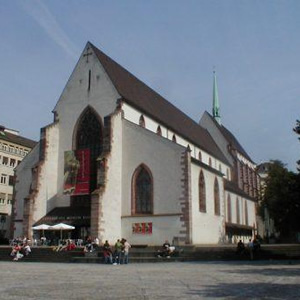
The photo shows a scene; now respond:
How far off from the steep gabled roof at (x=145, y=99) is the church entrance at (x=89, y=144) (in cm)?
355

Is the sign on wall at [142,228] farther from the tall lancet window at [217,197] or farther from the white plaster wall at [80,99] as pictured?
the tall lancet window at [217,197]

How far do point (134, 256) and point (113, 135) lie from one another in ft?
34.8

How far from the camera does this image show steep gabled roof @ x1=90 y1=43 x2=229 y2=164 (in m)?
39.2

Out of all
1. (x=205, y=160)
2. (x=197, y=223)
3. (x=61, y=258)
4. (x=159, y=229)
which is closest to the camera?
(x=61, y=258)

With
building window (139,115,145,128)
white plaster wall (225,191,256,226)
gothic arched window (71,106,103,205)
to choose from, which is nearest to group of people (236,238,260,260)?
gothic arched window (71,106,103,205)

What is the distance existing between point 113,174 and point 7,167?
122 feet

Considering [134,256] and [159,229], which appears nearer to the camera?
[134,256]

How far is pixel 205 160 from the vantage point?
5291 cm

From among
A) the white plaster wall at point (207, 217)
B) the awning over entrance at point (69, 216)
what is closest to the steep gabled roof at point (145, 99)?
the white plaster wall at point (207, 217)

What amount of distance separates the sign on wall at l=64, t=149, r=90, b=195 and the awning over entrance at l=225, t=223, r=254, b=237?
61.9 feet

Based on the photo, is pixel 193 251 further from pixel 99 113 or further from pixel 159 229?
pixel 99 113

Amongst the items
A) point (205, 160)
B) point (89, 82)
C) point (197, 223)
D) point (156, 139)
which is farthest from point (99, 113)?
point (205, 160)

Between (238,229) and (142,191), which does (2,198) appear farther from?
(142,191)

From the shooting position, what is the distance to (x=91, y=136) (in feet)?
127
